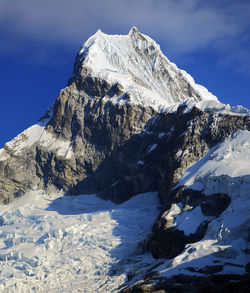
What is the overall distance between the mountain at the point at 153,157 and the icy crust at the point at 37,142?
0.93 ft

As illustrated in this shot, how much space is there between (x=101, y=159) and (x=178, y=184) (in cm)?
3465

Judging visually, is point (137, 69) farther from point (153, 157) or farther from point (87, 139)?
point (153, 157)

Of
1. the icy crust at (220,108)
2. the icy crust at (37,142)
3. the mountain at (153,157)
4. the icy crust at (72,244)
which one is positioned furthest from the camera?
the icy crust at (37,142)

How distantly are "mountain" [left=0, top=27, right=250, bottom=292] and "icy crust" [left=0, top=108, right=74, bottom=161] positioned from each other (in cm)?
28

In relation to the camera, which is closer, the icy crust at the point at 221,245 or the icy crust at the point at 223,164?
the icy crust at the point at 221,245

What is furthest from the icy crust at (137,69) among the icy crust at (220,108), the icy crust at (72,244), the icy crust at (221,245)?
the icy crust at (221,245)

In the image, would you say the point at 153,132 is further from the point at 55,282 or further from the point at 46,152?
the point at 55,282

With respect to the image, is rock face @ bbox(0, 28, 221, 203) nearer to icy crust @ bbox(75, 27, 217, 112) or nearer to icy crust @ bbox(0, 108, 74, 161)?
icy crust @ bbox(0, 108, 74, 161)

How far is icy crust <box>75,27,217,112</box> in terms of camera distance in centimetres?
11494

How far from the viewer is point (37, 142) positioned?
115375mm

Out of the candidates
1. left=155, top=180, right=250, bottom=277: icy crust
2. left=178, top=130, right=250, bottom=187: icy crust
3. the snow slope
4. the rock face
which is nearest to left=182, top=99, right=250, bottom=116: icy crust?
the rock face

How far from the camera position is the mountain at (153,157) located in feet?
180

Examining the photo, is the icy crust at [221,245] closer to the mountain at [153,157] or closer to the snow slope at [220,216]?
the snow slope at [220,216]

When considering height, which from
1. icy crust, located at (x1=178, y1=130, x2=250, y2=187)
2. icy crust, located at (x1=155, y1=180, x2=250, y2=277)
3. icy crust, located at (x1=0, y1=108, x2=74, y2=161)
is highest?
icy crust, located at (x1=0, y1=108, x2=74, y2=161)
